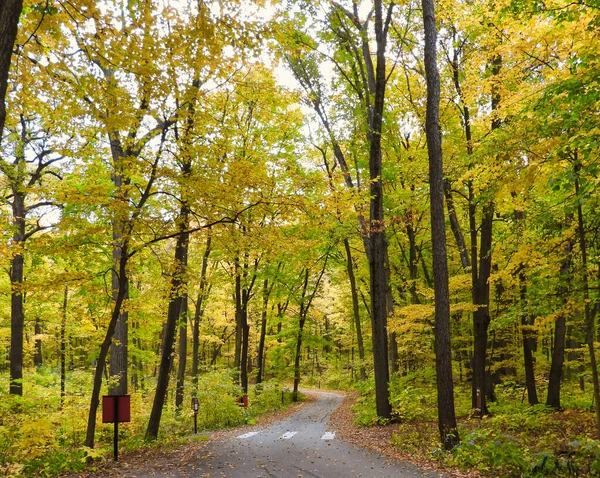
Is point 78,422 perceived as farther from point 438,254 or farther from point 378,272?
point 438,254

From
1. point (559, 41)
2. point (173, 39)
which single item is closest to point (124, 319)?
point (173, 39)

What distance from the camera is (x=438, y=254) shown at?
336 inches

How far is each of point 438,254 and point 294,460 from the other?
492 cm

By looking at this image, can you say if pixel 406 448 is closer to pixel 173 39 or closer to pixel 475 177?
pixel 475 177

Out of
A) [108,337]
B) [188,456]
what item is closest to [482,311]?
[188,456]

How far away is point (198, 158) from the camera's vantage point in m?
8.34

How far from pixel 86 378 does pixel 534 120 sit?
20.3 m

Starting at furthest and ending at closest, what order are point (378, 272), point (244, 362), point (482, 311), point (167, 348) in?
point (244, 362), point (378, 272), point (482, 311), point (167, 348)

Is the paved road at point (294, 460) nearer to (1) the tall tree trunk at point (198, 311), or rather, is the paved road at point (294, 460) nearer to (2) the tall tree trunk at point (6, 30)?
(1) the tall tree trunk at point (198, 311)

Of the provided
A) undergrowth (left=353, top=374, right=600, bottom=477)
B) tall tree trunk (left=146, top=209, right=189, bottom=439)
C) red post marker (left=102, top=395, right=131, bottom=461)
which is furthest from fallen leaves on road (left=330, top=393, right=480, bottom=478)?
red post marker (left=102, top=395, right=131, bottom=461)

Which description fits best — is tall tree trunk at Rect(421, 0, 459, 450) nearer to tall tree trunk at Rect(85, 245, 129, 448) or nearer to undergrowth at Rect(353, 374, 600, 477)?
undergrowth at Rect(353, 374, 600, 477)

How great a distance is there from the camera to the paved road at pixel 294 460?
6.63 meters

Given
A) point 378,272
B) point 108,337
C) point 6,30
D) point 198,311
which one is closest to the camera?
point 6,30

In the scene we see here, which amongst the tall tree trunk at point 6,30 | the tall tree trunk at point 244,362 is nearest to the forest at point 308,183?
the tall tree trunk at point 6,30
